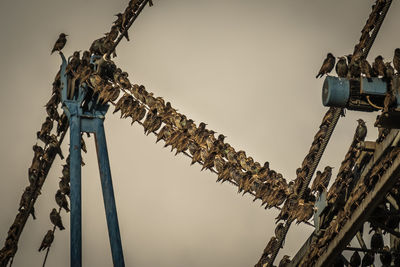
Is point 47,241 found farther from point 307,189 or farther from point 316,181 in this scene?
point 316,181

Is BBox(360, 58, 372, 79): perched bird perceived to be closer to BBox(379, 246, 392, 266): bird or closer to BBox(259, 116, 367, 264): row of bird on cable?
BBox(259, 116, 367, 264): row of bird on cable

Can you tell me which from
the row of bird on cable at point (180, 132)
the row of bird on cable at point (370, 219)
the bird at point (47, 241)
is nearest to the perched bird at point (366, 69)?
the row of bird on cable at point (370, 219)

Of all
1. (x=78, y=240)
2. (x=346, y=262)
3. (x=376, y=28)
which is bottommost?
(x=78, y=240)

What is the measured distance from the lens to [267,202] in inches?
1124

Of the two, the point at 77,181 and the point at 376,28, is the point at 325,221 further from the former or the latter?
the point at 77,181

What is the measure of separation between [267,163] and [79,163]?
14.3 ft

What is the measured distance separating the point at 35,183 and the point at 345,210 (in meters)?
10.7

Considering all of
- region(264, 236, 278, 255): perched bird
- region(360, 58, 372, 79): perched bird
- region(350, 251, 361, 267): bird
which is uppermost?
region(360, 58, 372, 79): perched bird

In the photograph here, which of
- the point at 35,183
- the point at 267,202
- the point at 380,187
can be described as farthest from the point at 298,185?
the point at 35,183

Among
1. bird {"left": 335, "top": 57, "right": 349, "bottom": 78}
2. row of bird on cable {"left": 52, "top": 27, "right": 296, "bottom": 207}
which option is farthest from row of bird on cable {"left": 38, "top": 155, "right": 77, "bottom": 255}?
bird {"left": 335, "top": 57, "right": 349, "bottom": 78}

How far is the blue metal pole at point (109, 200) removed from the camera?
30188 millimetres

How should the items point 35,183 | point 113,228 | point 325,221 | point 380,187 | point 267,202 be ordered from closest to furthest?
point 380,187 < point 325,221 < point 267,202 < point 113,228 < point 35,183

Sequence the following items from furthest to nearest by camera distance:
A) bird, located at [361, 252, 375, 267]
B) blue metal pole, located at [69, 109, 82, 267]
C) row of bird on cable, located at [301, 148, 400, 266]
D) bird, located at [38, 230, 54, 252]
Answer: bird, located at [38, 230, 54, 252]
blue metal pole, located at [69, 109, 82, 267]
bird, located at [361, 252, 375, 267]
row of bird on cable, located at [301, 148, 400, 266]

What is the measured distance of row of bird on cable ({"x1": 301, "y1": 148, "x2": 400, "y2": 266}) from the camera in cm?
2422
